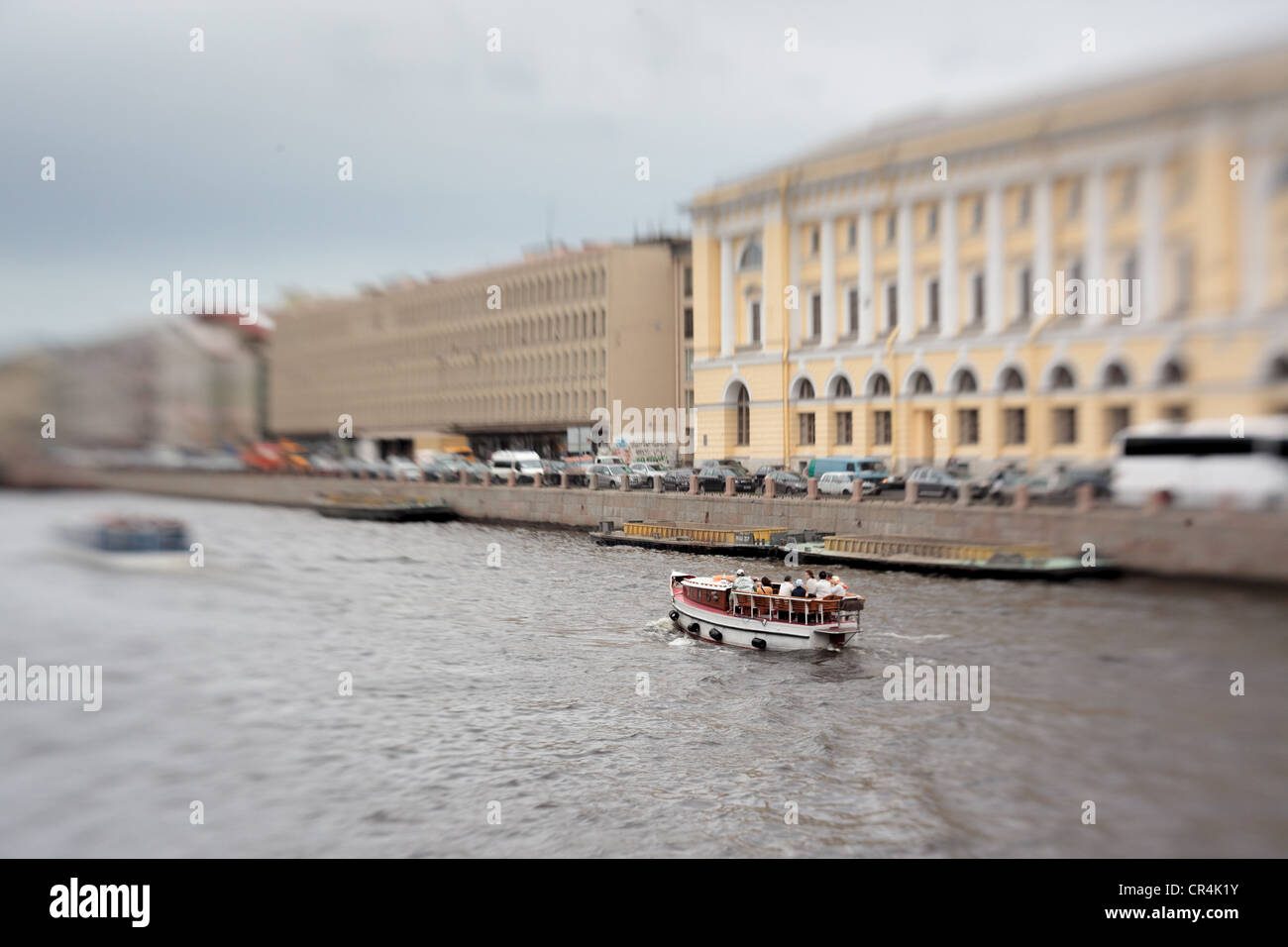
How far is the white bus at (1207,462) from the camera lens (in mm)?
4680

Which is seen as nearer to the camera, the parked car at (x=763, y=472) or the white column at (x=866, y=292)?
the white column at (x=866, y=292)

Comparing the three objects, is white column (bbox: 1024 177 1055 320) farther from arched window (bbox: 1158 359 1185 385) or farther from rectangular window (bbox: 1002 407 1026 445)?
arched window (bbox: 1158 359 1185 385)

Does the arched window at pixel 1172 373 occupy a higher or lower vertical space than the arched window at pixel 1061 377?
lower

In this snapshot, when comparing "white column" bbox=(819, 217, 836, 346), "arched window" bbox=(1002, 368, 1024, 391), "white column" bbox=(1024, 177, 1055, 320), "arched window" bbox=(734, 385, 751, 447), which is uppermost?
"white column" bbox=(819, 217, 836, 346)

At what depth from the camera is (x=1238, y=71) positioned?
4324 millimetres

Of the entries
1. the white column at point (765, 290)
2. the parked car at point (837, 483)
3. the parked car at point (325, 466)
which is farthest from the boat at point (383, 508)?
the white column at point (765, 290)

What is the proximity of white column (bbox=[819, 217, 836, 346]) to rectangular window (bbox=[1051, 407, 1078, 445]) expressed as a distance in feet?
15.3

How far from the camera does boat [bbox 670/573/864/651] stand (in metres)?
13.3

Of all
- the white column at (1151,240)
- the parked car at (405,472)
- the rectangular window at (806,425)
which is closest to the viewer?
the white column at (1151,240)

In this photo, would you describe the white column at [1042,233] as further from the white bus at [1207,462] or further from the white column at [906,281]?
the white column at [906,281]

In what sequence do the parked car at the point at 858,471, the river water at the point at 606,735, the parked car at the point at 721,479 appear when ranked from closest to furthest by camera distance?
the river water at the point at 606,735 < the parked car at the point at 858,471 < the parked car at the point at 721,479

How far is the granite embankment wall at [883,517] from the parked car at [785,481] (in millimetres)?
292

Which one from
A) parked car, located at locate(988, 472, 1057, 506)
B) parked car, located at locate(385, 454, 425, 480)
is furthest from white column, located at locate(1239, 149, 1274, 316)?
parked car, located at locate(385, 454, 425, 480)
